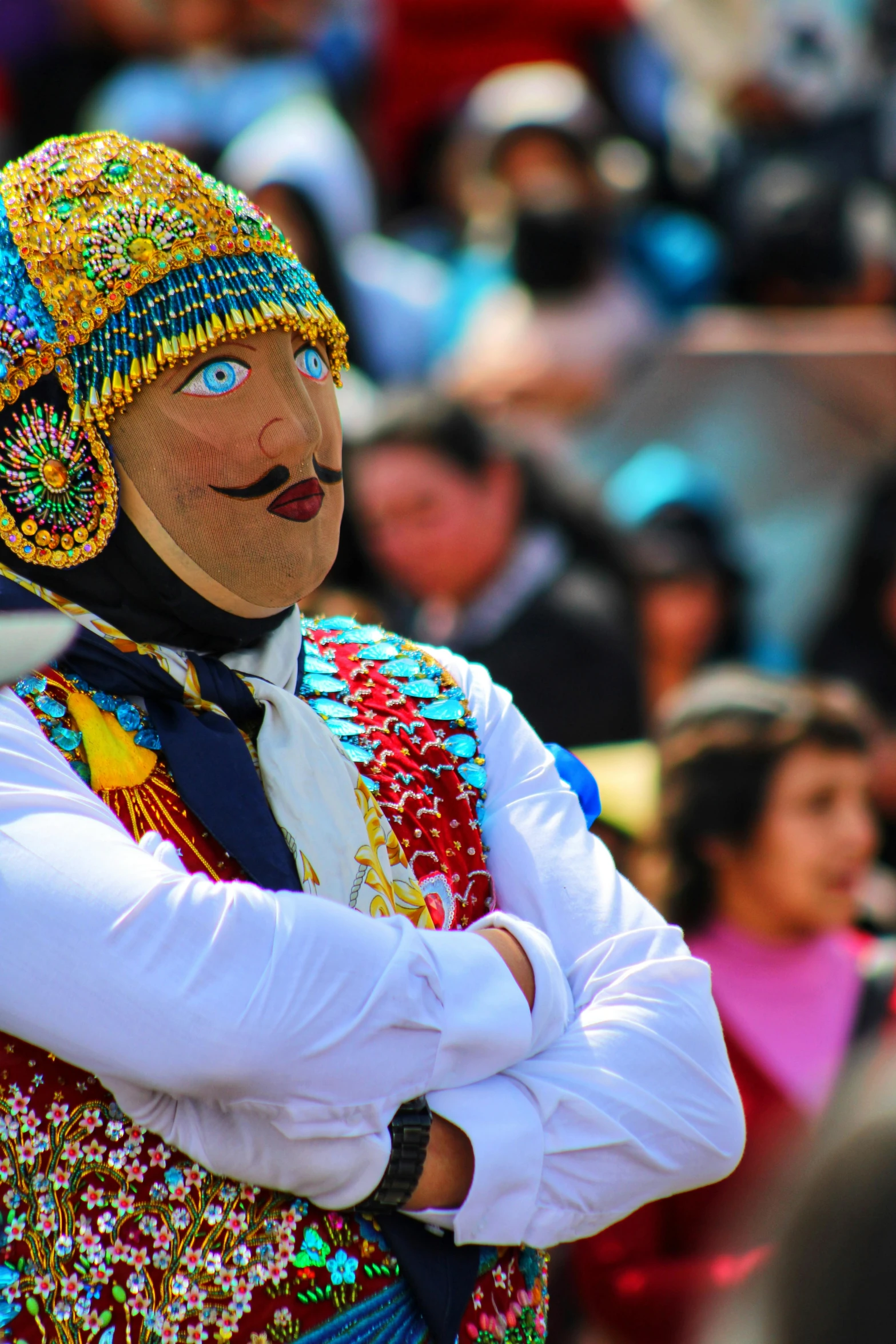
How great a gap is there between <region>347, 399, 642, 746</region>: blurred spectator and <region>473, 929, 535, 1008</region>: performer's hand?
2.26 meters

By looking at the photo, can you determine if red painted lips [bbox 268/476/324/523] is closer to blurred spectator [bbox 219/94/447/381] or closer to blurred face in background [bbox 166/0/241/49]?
blurred spectator [bbox 219/94/447/381]

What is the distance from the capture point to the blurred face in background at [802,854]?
133 inches

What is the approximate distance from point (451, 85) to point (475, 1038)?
5908 millimetres

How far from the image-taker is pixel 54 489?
1723mm

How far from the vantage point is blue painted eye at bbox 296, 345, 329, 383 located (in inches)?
71.7

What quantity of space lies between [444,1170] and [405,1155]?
5cm

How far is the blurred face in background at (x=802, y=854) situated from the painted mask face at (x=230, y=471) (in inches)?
72.9

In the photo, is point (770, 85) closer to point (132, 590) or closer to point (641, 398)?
point (641, 398)

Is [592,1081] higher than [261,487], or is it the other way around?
[261,487]

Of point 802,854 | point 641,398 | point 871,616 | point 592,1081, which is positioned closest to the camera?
point 592,1081

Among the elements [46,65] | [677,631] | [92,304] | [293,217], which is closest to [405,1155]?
[92,304]

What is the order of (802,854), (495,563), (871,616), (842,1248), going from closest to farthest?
(842,1248)
(802,854)
(495,563)
(871,616)

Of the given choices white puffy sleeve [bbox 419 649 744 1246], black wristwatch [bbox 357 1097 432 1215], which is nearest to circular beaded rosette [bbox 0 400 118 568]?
white puffy sleeve [bbox 419 649 744 1246]

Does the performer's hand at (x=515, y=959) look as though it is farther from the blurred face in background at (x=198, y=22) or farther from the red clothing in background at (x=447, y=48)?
the red clothing in background at (x=447, y=48)
